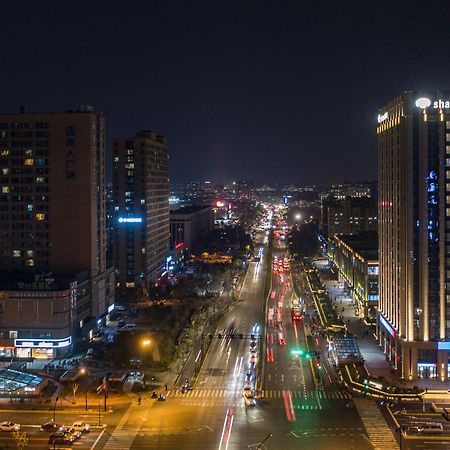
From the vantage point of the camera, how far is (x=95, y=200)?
46.0m

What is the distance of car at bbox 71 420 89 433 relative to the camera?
27.7 meters

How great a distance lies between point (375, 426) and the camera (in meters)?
28.3

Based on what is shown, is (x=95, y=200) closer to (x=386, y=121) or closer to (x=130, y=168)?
(x=130, y=168)

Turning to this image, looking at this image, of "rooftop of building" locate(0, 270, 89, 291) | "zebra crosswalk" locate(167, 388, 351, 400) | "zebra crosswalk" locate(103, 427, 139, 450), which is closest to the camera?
"zebra crosswalk" locate(103, 427, 139, 450)

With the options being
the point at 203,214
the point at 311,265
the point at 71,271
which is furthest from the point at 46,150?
the point at 203,214

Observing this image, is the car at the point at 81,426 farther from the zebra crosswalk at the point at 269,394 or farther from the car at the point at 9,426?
the zebra crosswalk at the point at 269,394

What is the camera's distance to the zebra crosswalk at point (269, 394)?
3243 centimetres

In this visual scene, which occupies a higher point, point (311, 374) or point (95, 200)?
point (95, 200)

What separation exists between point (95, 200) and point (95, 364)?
12.3 meters

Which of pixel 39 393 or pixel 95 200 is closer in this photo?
pixel 39 393

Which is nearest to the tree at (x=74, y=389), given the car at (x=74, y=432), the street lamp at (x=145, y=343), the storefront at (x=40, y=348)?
the car at (x=74, y=432)

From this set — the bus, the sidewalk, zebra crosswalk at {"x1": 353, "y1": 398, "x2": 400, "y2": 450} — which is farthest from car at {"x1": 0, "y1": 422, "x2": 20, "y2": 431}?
the bus

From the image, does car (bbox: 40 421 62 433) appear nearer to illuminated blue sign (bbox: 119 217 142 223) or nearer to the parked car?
the parked car

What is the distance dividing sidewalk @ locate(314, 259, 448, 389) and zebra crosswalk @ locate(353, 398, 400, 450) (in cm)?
406
